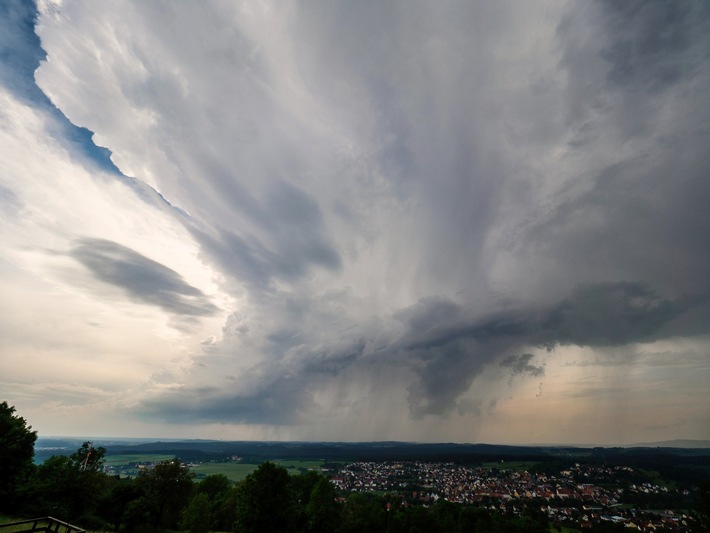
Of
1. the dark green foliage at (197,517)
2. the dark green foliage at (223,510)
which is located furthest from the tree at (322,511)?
the dark green foliage at (223,510)

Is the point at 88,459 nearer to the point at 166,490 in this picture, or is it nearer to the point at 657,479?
the point at 166,490

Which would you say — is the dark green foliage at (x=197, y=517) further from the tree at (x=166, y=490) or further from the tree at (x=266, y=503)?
the tree at (x=266, y=503)

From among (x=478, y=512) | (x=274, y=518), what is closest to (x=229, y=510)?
(x=274, y=518)

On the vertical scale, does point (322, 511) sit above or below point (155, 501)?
below

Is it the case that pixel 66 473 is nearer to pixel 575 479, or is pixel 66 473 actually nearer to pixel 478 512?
pixel 478 512

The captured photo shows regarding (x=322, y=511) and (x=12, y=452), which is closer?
(x=12, y=452)

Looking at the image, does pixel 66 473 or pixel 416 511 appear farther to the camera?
pixel 416 511

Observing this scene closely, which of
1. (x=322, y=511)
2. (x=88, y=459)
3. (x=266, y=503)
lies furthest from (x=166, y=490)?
(x=322, y=511)

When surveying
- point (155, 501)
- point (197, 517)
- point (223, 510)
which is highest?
point (155, 501)

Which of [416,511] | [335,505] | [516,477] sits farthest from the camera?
[516,477]
